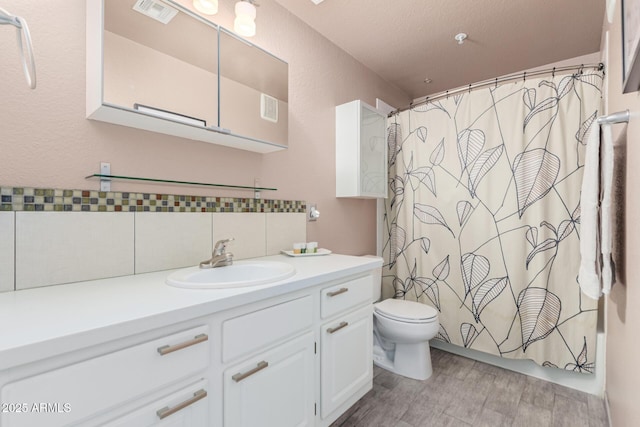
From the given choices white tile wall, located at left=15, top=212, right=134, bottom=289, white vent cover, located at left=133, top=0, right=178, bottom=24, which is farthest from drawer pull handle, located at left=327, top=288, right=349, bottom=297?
white vent cover, located at left=133, top=0, right=178, bottom=24

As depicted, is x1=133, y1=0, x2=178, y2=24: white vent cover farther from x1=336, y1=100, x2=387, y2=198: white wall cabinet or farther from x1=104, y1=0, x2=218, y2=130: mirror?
x1=336, y1=100, x2=387, y2=198: white wall cabinet

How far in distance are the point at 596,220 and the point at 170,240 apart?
1766mm

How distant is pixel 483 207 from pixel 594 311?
86cm

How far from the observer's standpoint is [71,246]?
1091mm

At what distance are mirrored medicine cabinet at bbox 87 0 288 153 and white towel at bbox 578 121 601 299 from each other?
1.39m

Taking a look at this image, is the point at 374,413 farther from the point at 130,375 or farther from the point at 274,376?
the point at 130,375

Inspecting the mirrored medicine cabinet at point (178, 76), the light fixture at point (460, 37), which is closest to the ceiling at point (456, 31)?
the light fixture at point (460, 37)

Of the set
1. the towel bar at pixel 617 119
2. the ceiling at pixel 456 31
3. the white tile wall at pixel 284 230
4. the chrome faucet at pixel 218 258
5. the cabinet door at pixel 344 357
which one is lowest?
the cabinet door at pixel 344 357

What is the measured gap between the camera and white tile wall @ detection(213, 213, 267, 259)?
154cm

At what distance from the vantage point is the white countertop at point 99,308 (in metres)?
0.62

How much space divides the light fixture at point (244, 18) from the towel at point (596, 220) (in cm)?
164

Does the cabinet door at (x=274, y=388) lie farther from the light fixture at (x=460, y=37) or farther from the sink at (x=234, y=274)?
the light fixture at (x=460, y=37)

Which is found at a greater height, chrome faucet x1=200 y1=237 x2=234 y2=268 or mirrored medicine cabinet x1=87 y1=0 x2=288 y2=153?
mirrored medicine cabinet x1=87 y1=0 x2=288 y2=153

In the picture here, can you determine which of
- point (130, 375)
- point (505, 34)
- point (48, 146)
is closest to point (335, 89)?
point (505, 34)
